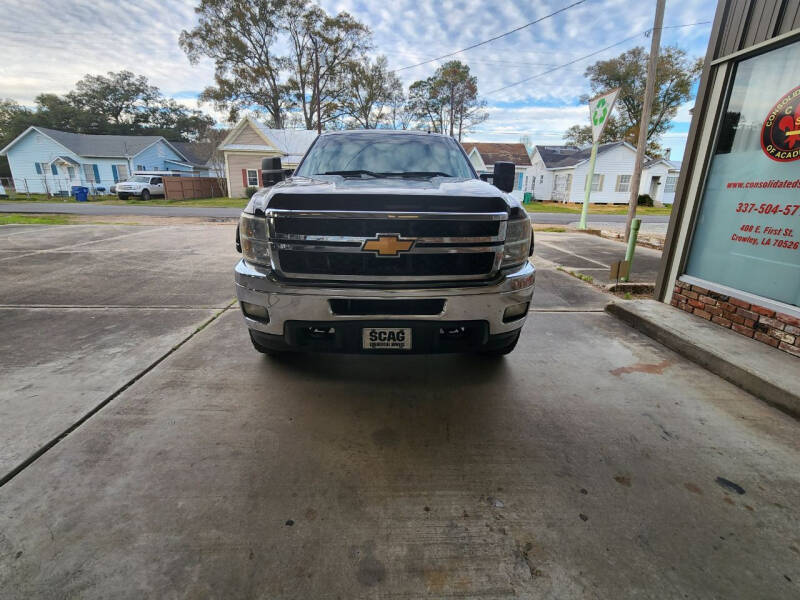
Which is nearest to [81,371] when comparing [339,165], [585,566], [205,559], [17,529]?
[17,529]

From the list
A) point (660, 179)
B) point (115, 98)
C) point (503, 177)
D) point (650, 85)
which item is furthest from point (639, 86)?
point (115, 98)

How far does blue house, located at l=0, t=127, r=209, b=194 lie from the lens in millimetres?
31438

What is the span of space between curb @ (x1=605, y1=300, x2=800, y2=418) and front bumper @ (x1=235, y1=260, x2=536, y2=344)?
2.00 m

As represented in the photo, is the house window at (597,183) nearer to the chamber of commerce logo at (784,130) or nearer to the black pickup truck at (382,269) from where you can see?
the chamber of commerce logo at (784,130)

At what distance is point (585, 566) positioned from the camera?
4.92 ft

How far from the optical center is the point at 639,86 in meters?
36.4

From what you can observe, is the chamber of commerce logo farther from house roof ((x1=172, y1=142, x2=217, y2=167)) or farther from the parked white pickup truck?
house roof ((x1=172, y1=142, x2=217, y2=167))

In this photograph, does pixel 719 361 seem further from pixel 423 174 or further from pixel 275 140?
pixel 275 140

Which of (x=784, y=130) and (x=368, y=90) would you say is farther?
(x=368, y=90)

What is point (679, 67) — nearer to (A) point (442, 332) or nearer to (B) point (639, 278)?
(B) point (639, 278)

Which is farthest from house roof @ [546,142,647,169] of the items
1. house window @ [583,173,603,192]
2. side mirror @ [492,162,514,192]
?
side mirror @ [492,162,514,192]

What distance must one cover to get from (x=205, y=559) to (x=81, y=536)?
555 millimetres

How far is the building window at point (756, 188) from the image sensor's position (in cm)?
322

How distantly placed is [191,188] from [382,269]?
1210 inches
